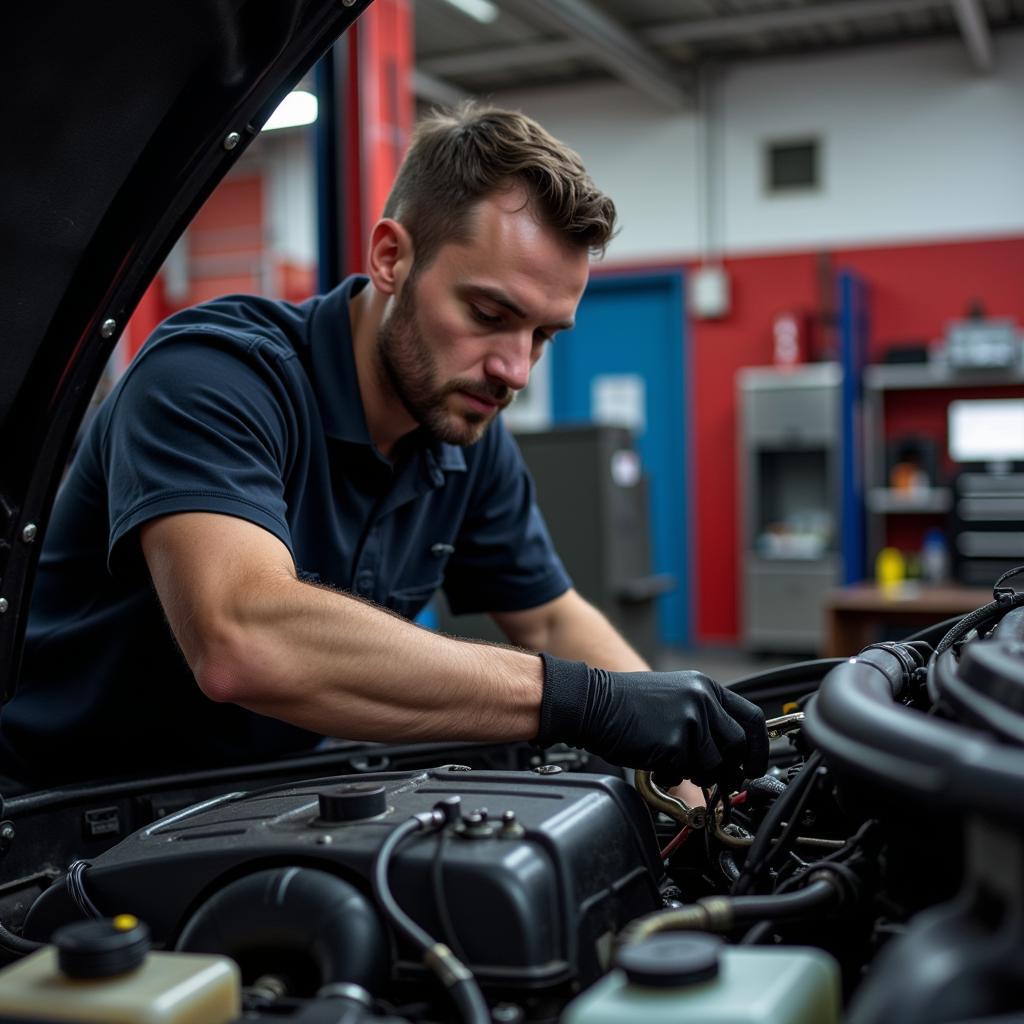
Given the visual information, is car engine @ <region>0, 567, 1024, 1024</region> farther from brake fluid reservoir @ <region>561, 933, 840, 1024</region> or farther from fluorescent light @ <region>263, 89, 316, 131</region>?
fluorescent light @ <region>263, 89, 316, 131</region>

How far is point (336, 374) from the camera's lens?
138cm

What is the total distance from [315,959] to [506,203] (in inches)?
34.9

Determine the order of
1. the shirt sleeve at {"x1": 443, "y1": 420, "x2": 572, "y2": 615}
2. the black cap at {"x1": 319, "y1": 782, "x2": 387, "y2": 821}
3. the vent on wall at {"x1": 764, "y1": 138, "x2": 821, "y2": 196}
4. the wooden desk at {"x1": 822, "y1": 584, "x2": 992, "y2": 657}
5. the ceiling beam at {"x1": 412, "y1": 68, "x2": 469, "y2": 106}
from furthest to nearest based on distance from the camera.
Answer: the ceiling beam at {"x1": 412, "y1": 68, "x2": 469, "y2": 106}
the vent on wall at {"x1": 764, "y1": 138, "x2": 821, "y2": 196}
the wooden desk at {"x1": 822, "y1": 584, "x2": 992, "y2": 657}
the shirt sleeve at {"x1": 443, "y1": 420, "x2": 572, "y2": 615}
the black cap at {"x1": 319, "y1": 782, "x2": 387, "y2": 821}

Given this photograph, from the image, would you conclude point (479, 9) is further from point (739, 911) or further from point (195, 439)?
point (739, 911)

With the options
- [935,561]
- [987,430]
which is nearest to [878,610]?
[935,561]

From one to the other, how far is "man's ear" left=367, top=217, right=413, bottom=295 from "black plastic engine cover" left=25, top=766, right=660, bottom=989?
72 cm

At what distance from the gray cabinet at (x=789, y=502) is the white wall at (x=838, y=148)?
93 cm

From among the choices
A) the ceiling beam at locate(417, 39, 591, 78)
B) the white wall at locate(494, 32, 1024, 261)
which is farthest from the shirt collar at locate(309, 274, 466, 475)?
the white wall at locate(494, 32, 1024, 261)

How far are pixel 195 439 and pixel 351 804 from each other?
482 mm

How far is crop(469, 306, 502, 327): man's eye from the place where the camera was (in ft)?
4.36

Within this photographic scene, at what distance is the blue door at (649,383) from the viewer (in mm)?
7613

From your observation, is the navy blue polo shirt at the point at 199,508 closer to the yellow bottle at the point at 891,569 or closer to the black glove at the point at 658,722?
the black glove at the point at 658,722

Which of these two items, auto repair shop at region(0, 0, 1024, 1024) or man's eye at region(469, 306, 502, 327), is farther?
man's eye at region(469, 306, 502, 327)

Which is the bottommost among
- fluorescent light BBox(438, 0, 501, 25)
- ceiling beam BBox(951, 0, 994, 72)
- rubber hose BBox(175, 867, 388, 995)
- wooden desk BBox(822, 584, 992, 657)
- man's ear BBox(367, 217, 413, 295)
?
wooden desk BBox(822, 584, 992, 657)
